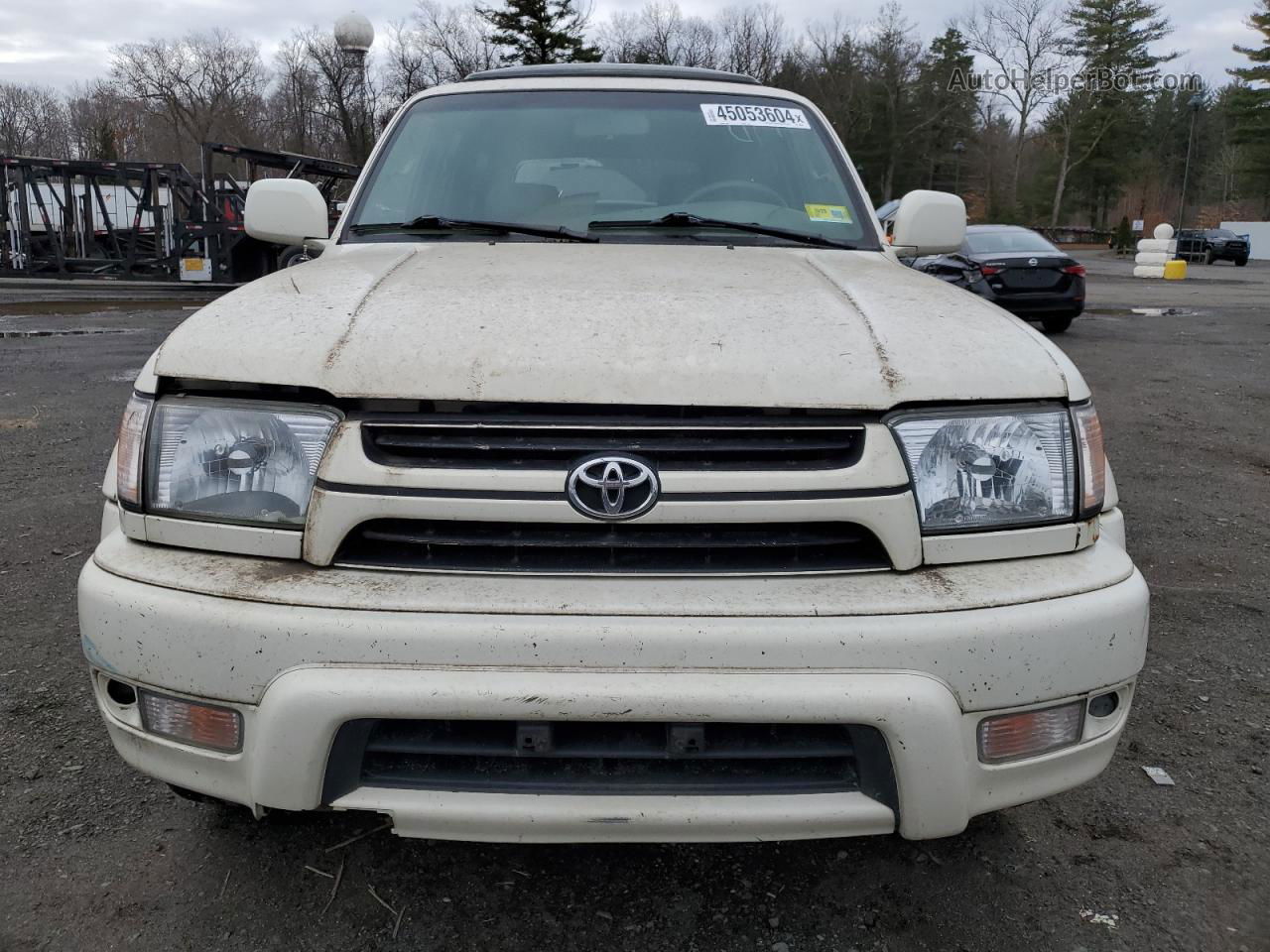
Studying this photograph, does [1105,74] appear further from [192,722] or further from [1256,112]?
[192,722]

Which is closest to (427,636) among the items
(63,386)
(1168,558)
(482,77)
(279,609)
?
(279,609)

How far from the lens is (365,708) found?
5.06 ft

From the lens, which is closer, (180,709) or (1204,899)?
(180,709)

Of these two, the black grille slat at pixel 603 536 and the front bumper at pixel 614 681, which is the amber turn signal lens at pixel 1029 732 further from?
the black grille slat at pixel 603 536

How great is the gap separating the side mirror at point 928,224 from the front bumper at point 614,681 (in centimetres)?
169

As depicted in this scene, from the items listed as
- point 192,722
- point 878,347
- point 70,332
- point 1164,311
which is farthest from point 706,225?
point 1164,311

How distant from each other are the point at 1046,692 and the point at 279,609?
129 centimetres

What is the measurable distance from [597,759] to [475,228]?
164 cm

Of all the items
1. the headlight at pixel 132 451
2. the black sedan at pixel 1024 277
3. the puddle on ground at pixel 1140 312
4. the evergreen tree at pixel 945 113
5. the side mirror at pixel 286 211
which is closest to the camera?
the headlight at pixel 132 451

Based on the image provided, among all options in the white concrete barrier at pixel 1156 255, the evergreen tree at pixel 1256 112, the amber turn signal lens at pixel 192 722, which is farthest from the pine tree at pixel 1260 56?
the amber turn signal lens at pixel 192 722

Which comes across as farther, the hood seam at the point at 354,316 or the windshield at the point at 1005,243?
the windshield at the point at 1005,243

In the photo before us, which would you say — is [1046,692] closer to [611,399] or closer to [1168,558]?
[611,399]

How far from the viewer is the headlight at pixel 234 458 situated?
1.72m

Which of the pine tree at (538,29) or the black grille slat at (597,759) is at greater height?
the pine tree at (538,29)
